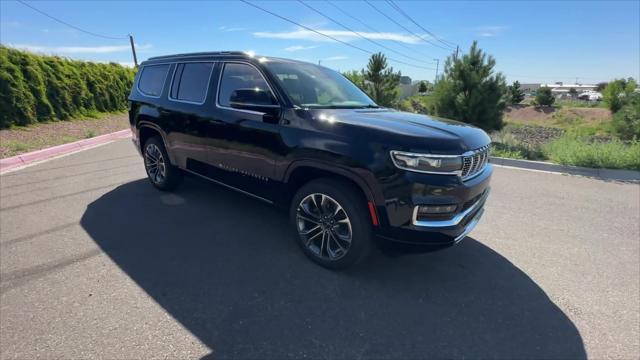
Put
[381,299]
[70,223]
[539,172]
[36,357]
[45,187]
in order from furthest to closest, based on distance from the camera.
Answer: [539,172]
[45,187]
[70,223]
[381,299]
[36,357]

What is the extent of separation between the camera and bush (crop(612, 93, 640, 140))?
440 inches

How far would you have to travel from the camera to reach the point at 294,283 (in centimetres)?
303

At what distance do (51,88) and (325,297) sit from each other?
1430 cm

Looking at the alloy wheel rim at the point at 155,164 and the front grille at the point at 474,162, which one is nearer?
the front grille at the point at 474,162

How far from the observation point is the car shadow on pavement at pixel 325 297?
236 cm

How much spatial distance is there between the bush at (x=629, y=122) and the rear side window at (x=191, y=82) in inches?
528

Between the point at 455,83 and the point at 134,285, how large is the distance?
10.8m

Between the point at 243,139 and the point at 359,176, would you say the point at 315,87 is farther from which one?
the point at 359,176

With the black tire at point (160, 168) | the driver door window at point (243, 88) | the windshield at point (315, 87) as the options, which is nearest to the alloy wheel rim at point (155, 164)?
the black tire at point (160, 168)

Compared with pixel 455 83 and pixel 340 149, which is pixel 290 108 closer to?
pixel 340 149

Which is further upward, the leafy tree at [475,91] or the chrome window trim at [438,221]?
the leafy tree at [475,91]

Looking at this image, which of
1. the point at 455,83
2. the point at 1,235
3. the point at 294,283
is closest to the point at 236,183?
the point at 294,283

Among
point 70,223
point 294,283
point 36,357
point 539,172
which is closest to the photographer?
point 36,357

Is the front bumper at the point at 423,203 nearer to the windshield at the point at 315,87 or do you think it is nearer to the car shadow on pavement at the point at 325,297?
the car shadow on pavement at the point at 325,297
